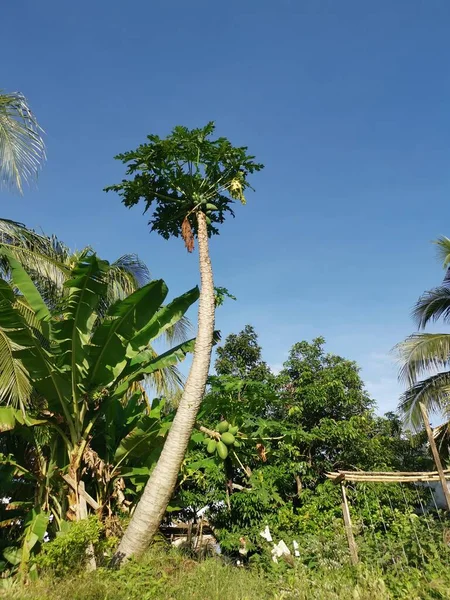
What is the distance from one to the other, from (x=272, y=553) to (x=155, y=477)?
3.95m

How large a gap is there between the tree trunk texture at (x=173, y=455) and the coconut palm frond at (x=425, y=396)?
801 cm

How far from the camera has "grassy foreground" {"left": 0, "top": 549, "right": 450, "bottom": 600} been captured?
4895 millimetres

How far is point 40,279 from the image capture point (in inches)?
380

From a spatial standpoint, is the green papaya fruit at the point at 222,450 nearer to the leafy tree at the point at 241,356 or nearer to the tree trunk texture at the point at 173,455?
the tree trunk texture at the point at 173,455

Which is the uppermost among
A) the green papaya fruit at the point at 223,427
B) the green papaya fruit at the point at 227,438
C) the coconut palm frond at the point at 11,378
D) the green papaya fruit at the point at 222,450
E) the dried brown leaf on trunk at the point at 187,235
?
the dried brown leaf on trunk at the point at 187,235

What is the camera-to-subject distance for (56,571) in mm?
5805

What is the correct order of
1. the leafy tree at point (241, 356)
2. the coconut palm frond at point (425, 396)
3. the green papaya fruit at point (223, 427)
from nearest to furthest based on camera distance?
the green papaya fruit at point (223, 427), the coconut palm frond at point (425, 396), the leafy tree at point (241, 356)

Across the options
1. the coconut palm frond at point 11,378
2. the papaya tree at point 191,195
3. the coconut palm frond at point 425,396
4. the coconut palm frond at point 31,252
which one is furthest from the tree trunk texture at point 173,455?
the coconut palm frond at point 425,396

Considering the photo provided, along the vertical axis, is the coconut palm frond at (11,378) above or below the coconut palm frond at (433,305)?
below

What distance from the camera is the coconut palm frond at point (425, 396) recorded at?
11.9m

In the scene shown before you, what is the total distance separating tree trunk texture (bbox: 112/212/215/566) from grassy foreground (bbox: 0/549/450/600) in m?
0.37

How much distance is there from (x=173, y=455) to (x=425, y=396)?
28.8 feet

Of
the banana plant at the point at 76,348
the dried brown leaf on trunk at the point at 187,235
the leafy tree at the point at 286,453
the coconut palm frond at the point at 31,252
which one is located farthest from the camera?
the leafy tree at the point at 286,453

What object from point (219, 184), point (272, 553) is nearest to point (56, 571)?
point (272, 553)
